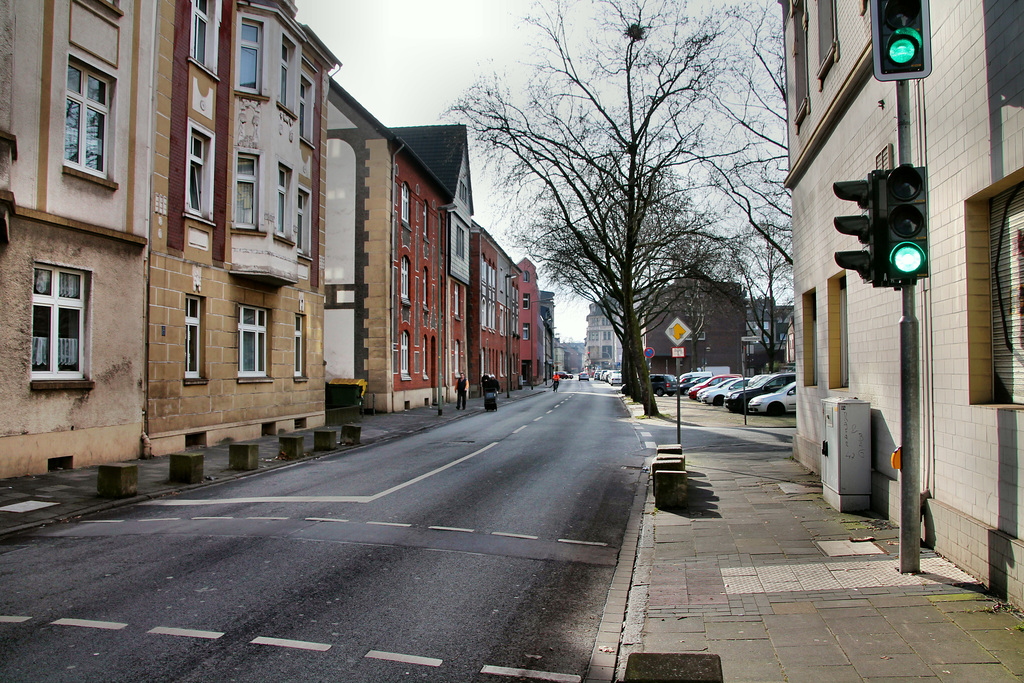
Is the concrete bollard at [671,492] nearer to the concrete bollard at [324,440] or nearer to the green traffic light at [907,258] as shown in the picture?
the green traffic light at [907,258]

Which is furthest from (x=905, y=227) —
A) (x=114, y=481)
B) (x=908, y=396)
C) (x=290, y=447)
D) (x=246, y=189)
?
(x=246, y=189)

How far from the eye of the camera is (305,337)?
21.5m

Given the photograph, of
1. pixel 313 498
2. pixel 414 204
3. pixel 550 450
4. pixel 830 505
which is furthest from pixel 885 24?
pixel 414 204

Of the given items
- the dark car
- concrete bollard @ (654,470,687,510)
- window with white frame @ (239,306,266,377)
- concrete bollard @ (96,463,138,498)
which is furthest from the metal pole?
the dark car

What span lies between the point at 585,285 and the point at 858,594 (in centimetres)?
4016

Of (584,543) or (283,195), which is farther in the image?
(283,195)

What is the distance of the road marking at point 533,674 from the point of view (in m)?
4.12

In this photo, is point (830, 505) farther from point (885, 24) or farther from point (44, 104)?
point (44, 104)

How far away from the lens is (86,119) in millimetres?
13047

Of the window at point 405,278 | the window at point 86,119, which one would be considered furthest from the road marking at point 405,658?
the window at point 405,278

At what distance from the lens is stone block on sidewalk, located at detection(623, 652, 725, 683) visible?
3.65 m

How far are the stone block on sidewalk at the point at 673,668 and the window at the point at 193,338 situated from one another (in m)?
14.3

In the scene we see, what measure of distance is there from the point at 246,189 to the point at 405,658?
16085mm

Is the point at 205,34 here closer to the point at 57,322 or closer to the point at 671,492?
the point at 57,322
